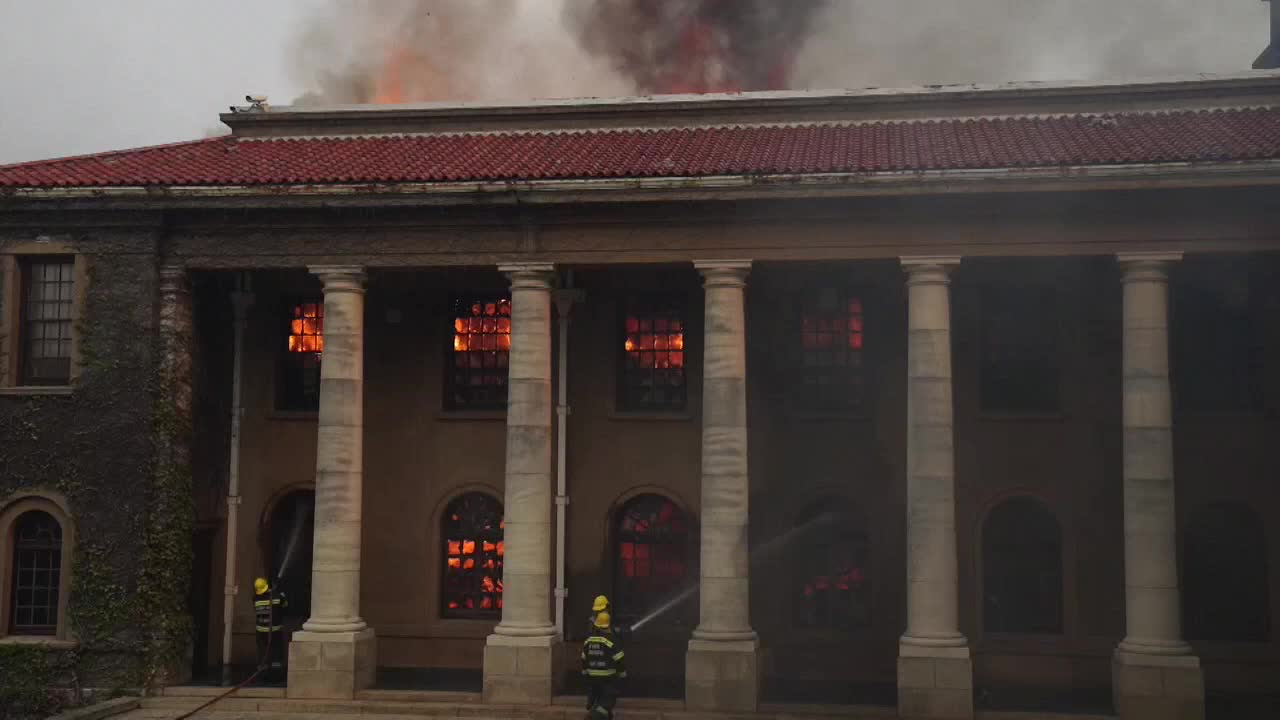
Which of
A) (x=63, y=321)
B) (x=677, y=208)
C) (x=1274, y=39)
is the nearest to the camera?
(x=677, y=208)

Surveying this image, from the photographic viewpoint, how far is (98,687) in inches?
981

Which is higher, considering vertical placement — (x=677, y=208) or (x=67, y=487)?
(x=677, y=208)

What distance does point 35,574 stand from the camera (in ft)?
85.1

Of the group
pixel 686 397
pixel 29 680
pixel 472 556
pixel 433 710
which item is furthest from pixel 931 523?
pixel 29 680

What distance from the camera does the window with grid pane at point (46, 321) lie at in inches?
1030

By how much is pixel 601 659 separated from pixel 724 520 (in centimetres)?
385

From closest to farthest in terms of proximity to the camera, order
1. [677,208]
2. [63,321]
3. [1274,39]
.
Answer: [677,208]
[63,321]
[1274,39]

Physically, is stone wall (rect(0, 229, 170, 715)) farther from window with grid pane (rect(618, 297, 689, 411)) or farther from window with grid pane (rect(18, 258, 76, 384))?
window with grid pane (rect(618, 297, 689, 411))

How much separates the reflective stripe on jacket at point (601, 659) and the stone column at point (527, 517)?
278 centimetres

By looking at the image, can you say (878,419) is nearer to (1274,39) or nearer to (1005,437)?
(1005,437)

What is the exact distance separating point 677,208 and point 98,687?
1376cm

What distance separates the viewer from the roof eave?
22.6 metres

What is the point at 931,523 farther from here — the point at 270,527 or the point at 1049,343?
the point at 270,527

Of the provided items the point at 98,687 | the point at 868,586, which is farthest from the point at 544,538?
the point at 98,687
